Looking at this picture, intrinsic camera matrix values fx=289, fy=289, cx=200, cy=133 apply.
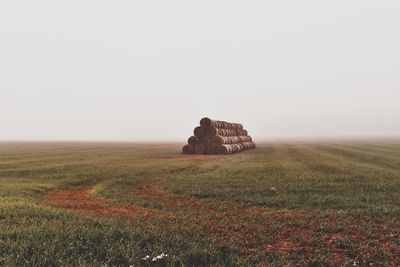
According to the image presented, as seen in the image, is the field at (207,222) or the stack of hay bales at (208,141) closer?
the field at (207,222)

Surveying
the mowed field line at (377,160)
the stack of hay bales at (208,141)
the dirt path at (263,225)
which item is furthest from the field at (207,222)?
the stack of hay bales at (208,141)

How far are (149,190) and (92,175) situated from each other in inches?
228

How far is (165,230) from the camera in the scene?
770cm

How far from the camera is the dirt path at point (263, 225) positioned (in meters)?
6.70

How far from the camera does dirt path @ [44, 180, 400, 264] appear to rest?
6.70m

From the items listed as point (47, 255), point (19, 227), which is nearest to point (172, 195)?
point (19, 227)

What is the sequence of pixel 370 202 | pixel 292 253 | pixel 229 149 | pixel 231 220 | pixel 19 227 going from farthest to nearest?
pixel 229 149, pixel 370 202, pixel 231 220, pixel 19 227, pixel 292 253

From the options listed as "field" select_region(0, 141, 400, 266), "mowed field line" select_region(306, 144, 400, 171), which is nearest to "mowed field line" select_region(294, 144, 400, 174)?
"mowed field line" select_region(306, 144, 400, 171)

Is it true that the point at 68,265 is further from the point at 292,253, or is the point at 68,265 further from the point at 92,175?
the point at 92,175

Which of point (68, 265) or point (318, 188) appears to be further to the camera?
point (318, 188)

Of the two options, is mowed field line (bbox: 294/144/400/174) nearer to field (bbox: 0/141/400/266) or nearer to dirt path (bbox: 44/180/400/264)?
field (bbox: 0/141/400/266)

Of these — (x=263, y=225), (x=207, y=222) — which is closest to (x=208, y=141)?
(x=207, y=222)

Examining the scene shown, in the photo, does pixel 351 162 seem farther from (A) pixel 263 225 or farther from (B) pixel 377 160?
(A) pixel 263 225

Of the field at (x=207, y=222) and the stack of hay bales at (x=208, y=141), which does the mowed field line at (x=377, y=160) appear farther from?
the stack of hay bales at (x=208, y=141)
